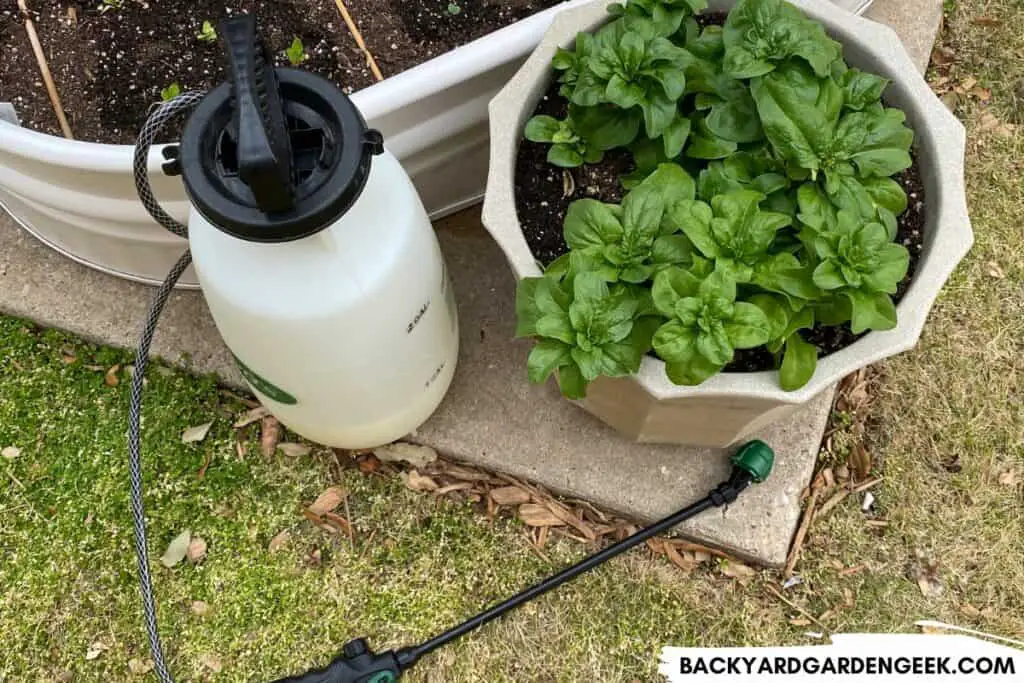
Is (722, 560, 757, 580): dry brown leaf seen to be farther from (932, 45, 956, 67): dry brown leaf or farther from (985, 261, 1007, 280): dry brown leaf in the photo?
(932, 45, 956, 67): dry brown leaf

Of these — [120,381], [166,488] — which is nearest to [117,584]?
[166,488]

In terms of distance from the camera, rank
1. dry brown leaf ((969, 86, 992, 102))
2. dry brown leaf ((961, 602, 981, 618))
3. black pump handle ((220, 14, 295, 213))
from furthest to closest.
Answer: dry brown leaf ((969, 86, 992, 102))
dry brown leaf ((961, 602, 981, 618))
black pump handle ((220, 14, 295, 213))

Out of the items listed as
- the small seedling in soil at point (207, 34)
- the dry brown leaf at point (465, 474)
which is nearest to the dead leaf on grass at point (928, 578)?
the dry brown leaf at point (465, 474)

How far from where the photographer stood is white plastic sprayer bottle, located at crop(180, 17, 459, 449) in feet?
2.25

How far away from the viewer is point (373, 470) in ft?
4.29

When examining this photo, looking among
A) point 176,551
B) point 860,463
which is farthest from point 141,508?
point 860,463

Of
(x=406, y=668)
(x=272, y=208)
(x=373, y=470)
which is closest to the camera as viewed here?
(x=272, y=208)

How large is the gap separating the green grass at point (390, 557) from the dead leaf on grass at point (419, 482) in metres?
0.01

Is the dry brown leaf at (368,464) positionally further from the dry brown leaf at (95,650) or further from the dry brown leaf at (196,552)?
the dry brown leaf at (95,650)

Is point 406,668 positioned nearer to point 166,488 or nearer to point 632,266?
point 166,488

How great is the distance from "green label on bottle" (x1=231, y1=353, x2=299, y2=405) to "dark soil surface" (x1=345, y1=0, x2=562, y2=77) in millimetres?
466


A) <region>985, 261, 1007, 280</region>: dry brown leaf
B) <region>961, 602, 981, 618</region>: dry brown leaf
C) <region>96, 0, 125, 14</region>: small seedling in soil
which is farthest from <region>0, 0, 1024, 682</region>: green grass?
<region>96, 0, 125, 14</region>: small seedling in soil

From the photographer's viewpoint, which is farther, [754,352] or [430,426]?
[430,426]

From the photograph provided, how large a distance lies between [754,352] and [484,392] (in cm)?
45
